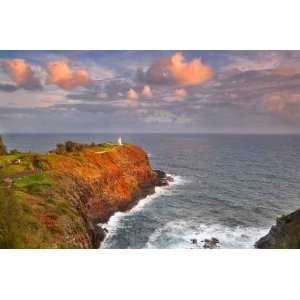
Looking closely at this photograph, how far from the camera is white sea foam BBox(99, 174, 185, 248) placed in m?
14.0

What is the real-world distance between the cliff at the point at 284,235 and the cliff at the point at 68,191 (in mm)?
4355

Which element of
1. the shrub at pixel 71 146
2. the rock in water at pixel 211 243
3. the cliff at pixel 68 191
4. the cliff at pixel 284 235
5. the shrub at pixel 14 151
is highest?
the shrub at pixel 71 146

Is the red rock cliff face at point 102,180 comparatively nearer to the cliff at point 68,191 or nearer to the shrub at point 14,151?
the cliff at point 68,191

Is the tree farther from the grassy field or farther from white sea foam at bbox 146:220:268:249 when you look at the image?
white sea foam at bbox 146:220:268:249

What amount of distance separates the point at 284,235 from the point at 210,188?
10.0ft

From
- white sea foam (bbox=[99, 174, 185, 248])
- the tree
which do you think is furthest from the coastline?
the tree

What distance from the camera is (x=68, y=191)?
14.4 meters

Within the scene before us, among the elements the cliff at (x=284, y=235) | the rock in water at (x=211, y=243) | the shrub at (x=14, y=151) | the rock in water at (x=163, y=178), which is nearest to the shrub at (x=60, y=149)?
the shrub at (x=14, y=151)

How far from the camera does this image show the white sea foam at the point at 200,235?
42.9ft

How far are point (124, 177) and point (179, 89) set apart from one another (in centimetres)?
488
